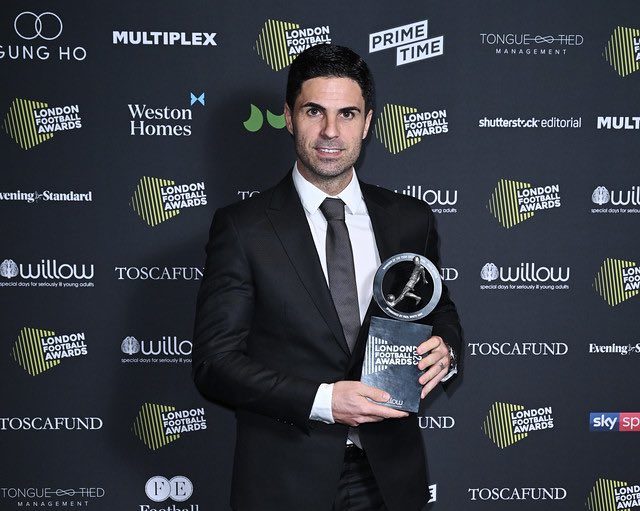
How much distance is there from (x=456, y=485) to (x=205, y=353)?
5.85ft

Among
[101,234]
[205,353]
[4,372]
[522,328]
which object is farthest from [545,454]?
[4,372]

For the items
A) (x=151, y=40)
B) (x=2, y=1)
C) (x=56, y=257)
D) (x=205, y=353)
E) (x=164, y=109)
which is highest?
(x=2, y=1)

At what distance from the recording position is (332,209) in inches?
68.9

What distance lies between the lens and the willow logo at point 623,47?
2750 millimetres

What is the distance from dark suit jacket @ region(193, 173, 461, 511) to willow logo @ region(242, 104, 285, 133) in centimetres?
109

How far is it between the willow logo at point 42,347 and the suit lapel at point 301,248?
1522 mm

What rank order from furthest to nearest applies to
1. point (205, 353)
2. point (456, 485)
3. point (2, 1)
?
point (456, 485)
point (2, 1)
point (205, 353)

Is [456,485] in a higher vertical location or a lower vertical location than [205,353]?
lower

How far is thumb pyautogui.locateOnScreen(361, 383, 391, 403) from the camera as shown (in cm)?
150

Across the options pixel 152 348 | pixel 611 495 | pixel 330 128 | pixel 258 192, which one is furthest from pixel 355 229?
pixel 611 495

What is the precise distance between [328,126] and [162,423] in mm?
1783

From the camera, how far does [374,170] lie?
2783mm

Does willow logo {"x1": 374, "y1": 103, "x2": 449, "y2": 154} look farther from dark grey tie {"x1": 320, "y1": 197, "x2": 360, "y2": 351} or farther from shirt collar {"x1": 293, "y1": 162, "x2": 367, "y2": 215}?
dark grey tie {"x1": 320, "y1": 197, "x2": 360, "y2": 351}

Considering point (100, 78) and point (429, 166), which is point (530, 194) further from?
point (100, 78)
